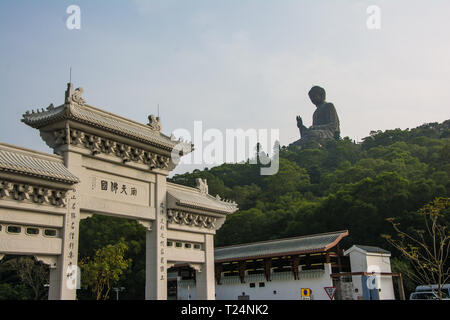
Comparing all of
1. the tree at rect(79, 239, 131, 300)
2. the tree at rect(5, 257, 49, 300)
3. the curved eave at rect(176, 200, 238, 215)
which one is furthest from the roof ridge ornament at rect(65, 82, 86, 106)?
the tree at rect(5, 257, 49, 300)

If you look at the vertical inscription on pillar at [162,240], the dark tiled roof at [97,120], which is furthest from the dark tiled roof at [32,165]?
the vertical inscription on pillar at [162,240]

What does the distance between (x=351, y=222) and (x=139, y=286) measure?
61.9ft

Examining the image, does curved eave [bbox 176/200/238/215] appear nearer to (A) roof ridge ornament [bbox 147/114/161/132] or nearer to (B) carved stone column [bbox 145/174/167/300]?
(B) carved stone column [bbox 145/174/167/300]

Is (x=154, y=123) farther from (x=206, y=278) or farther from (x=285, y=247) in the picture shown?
(x=285, y=247)

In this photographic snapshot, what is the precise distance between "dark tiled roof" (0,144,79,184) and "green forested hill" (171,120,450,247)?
2611 centimetres

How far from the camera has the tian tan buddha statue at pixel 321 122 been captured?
94.0 m

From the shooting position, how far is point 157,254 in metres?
17.4

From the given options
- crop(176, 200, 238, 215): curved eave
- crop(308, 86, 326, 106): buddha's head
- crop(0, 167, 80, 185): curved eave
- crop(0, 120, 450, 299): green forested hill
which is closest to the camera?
crop(0, 167, 80, 185): curved eave

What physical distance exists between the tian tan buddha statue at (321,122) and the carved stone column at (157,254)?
78.3 m

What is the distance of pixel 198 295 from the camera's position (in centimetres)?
2014

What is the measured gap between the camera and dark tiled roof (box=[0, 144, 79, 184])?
42.1 feet

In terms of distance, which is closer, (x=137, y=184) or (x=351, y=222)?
(x=137, y=184)
